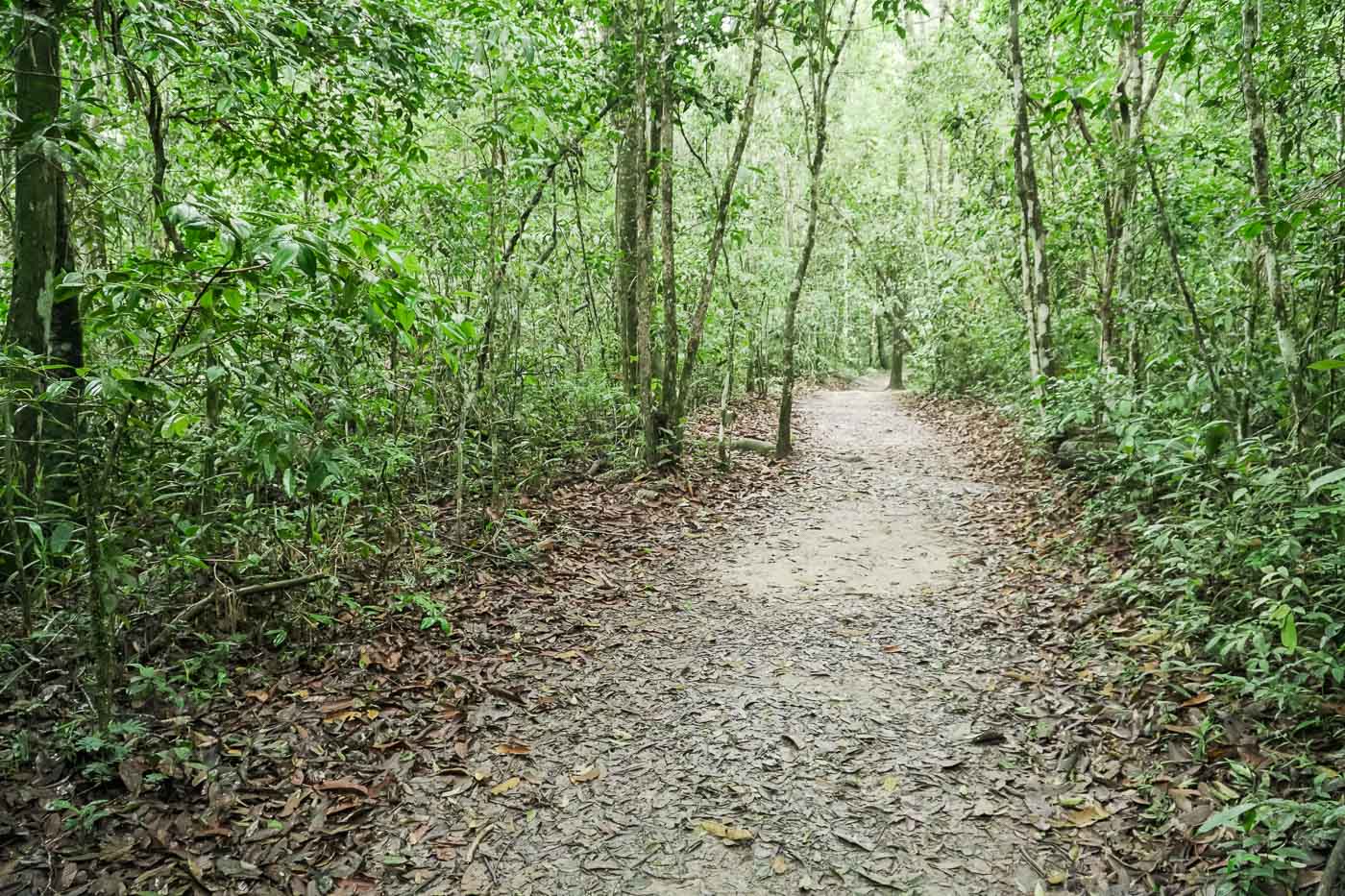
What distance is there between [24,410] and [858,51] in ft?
84.8

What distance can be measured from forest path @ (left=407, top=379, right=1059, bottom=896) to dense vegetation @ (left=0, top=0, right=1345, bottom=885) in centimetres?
117

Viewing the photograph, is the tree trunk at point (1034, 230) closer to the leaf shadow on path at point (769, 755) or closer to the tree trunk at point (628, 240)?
the leaf shadow on path at point (769, 755)

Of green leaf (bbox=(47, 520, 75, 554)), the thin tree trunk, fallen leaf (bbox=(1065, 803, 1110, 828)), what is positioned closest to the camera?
green leaf (bbox=(47, 520, 75, 554))

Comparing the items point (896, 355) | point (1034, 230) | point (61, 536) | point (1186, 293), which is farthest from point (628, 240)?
point (896, 355)

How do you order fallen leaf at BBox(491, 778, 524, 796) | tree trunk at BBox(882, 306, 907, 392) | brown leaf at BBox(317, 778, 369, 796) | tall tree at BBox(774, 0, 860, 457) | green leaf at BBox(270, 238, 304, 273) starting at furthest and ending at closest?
tree trunk at BBox(882, 306, 907, 392) < tall tree at BBox(774, 0, 860, 457) < fallen leaf at BBox(491, 778, 524, 796) < brown leaf at BBox(317, 778, 369, 796) < green leaf at BBox(270, 238, 304, 273)

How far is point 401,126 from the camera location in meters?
8.60

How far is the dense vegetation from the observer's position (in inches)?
138

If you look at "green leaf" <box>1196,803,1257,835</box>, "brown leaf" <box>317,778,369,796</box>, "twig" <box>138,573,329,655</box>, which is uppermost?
"twig" <box>138,573,329,655</box>

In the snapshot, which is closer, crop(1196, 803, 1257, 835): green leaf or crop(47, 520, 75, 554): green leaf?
crop(1196, 803, 1257, 835): green leaf

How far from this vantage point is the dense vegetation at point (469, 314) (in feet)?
11.5

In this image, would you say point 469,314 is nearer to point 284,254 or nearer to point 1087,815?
point 284,254

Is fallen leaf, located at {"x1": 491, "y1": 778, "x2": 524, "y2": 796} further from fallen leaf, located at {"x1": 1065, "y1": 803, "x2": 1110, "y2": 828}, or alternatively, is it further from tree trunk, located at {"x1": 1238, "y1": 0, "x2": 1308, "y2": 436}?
tree trunk, located at {"x1": 1238, "y1": 0, "x2": 1308, "y2": 436}

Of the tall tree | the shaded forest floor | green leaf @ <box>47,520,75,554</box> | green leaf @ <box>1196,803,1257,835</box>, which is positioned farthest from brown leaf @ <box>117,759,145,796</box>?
the tall tree

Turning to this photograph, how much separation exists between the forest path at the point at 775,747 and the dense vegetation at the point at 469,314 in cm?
117
